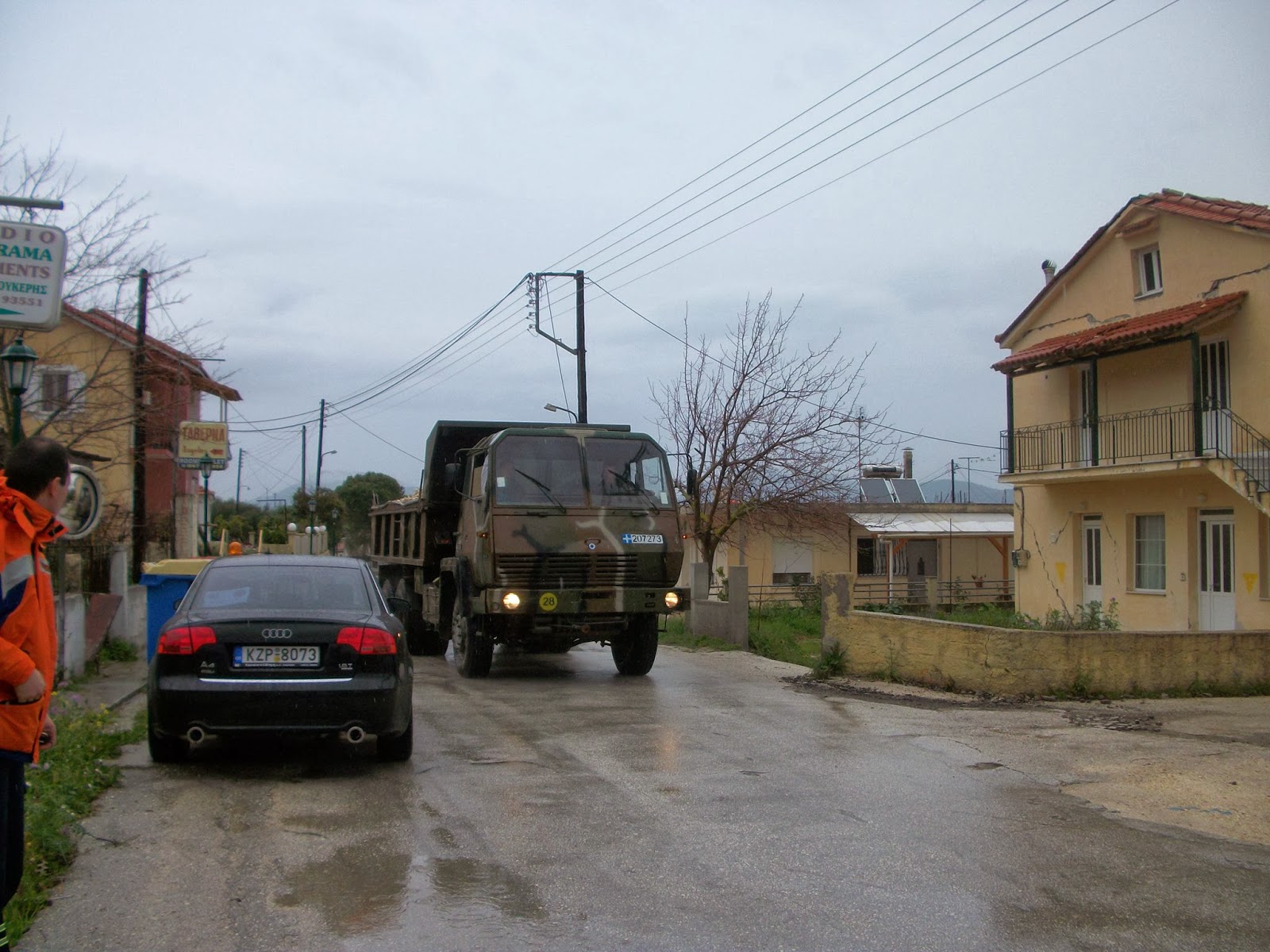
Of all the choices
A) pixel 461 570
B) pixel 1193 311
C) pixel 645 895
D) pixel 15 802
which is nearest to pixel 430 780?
pixel 645 895

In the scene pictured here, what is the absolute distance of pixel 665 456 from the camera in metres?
13.4

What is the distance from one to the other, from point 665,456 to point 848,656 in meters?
3.12

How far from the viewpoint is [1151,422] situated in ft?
67.4

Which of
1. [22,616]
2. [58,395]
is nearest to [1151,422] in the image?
[58,395]

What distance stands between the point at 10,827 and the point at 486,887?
204cm

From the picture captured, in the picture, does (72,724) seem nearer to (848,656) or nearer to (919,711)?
(919,711)

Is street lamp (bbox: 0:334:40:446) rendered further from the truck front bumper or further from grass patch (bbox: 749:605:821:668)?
grass patch (bbox: 749:605:821:668)

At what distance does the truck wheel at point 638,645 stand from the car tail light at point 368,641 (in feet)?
19.3

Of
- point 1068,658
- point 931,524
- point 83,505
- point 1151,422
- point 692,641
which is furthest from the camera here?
point 931,524

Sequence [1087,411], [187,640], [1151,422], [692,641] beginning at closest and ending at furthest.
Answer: [187,640], [692,641], [1151,422], [1087,411]

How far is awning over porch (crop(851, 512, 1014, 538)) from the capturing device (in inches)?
1441

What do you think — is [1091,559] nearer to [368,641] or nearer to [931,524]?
[931,524]

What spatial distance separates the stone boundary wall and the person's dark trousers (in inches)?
375

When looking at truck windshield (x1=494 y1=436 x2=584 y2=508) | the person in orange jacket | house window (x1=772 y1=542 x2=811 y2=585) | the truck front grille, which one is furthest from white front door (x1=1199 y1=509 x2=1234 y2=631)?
the person in orange jacket
